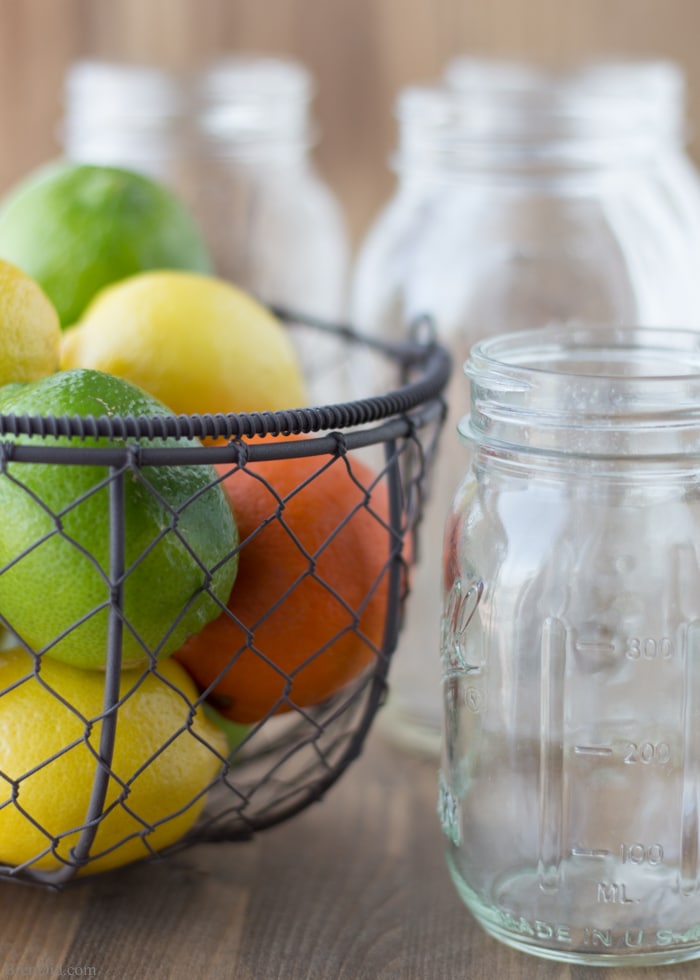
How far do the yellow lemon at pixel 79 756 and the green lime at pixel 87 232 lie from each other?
211mm

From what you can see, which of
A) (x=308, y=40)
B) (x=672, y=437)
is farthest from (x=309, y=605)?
(x=308, y=40)

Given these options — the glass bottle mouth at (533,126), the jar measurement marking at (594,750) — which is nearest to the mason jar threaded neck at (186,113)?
the glass bottle mouth at (533,126)

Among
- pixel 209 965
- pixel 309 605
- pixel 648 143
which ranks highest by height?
pixel 648 143

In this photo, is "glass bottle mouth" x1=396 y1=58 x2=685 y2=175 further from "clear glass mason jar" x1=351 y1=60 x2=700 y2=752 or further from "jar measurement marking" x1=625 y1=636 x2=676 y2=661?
"jar measurement marking" x1=625 y1=636 x2=676 y2=661

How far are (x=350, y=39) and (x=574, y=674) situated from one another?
24.9 inches

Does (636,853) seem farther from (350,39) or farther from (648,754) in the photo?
(350,39)

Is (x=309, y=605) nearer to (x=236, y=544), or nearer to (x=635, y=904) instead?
(x=236, y=544)

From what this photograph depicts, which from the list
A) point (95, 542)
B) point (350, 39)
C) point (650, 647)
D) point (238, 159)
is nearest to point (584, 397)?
point (650, 647)

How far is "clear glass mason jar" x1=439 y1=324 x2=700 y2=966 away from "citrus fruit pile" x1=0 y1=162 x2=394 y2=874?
0.15 ft

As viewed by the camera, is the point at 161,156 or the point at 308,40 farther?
the point at 308,40

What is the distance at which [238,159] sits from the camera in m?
0.83

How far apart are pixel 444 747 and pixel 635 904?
0.30 ft

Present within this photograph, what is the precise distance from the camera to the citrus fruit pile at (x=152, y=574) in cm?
41

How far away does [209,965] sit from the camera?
1.51ft
